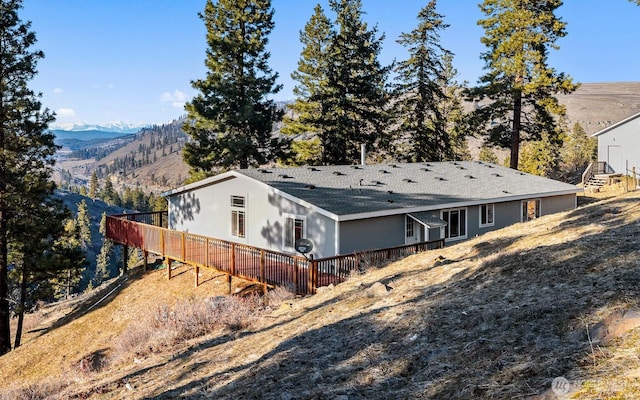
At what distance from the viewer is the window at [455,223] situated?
1992 centimetres

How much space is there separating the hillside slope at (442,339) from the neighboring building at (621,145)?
2653cm

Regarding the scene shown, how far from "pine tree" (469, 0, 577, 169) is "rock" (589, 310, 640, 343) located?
27.7m

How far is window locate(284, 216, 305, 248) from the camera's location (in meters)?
17.2

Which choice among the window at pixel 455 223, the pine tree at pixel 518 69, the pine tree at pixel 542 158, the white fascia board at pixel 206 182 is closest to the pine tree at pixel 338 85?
the pine tree at pixel 518 69

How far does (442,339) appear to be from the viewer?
5.77 m

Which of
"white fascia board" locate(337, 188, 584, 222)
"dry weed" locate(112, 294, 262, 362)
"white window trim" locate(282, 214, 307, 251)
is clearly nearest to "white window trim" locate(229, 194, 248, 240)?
"white window trim" locate(282, 214, 307, 251)

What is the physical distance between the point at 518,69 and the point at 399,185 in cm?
1488

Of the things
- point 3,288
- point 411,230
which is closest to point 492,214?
point 411,230

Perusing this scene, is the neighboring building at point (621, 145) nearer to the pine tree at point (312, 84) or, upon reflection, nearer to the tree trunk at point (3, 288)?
the pine tree at point (312, 84)

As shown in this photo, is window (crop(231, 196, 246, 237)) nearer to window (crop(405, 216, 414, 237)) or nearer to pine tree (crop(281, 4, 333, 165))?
window (crop(405, 216, 414, 237))

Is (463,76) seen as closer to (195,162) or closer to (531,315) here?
(195,162)

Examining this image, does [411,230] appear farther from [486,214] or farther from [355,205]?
[486,214]

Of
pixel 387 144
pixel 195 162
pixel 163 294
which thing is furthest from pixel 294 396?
pixel 387 144

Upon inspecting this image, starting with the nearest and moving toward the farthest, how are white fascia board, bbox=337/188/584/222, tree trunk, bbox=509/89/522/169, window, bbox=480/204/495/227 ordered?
white fascia board, bbox=337/188/584/222 < window, bbox=480/204/495/227 < tree trunk, bbox=509/89/522/169
